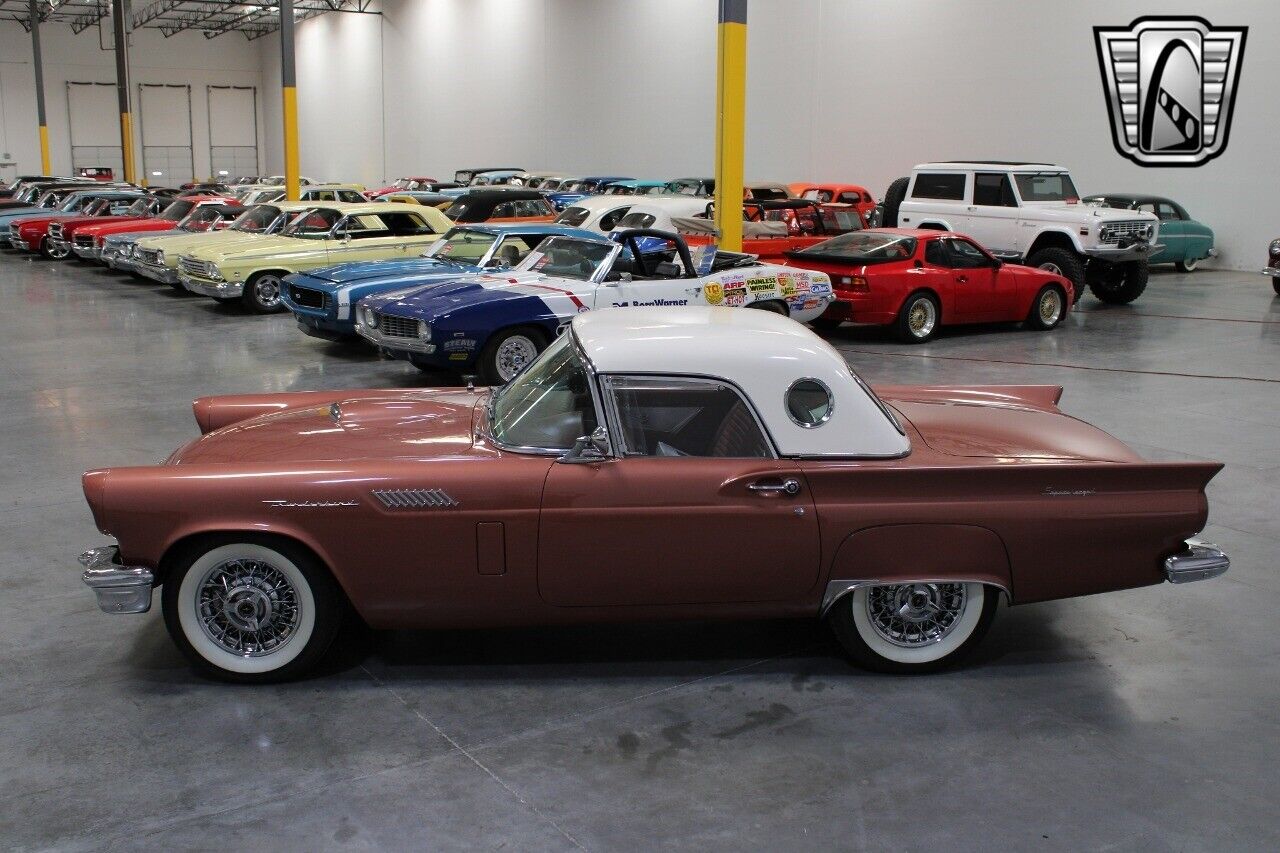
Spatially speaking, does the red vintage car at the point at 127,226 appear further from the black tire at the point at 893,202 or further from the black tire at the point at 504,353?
the black tire at the point at 504,353

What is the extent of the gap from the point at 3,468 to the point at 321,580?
4.20 metres

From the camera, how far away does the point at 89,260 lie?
22531 mm

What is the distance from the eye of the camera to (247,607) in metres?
4.18

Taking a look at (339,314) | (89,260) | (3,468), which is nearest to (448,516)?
(3,468)

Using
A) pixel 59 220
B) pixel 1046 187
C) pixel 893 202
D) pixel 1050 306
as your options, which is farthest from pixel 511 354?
pixel 59 220

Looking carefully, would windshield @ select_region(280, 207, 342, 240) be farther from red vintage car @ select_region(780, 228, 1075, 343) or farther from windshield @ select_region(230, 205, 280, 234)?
red vintage car @ select_region(780, 228, 1075, 343)

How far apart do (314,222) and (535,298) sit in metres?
6.64

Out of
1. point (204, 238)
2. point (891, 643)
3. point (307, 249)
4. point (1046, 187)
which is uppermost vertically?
point (1046, 187)

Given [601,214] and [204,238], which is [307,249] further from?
[601,214]

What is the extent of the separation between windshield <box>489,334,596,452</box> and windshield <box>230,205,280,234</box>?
42.1 feet

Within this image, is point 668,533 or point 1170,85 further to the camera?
point 1170,85

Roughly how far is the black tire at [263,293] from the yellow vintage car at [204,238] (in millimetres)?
1099

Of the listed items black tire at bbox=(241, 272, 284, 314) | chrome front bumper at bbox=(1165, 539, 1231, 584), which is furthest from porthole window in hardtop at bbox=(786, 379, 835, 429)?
black tire at bbox=(241, 272, 284, 314)

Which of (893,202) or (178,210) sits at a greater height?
(893,202)
